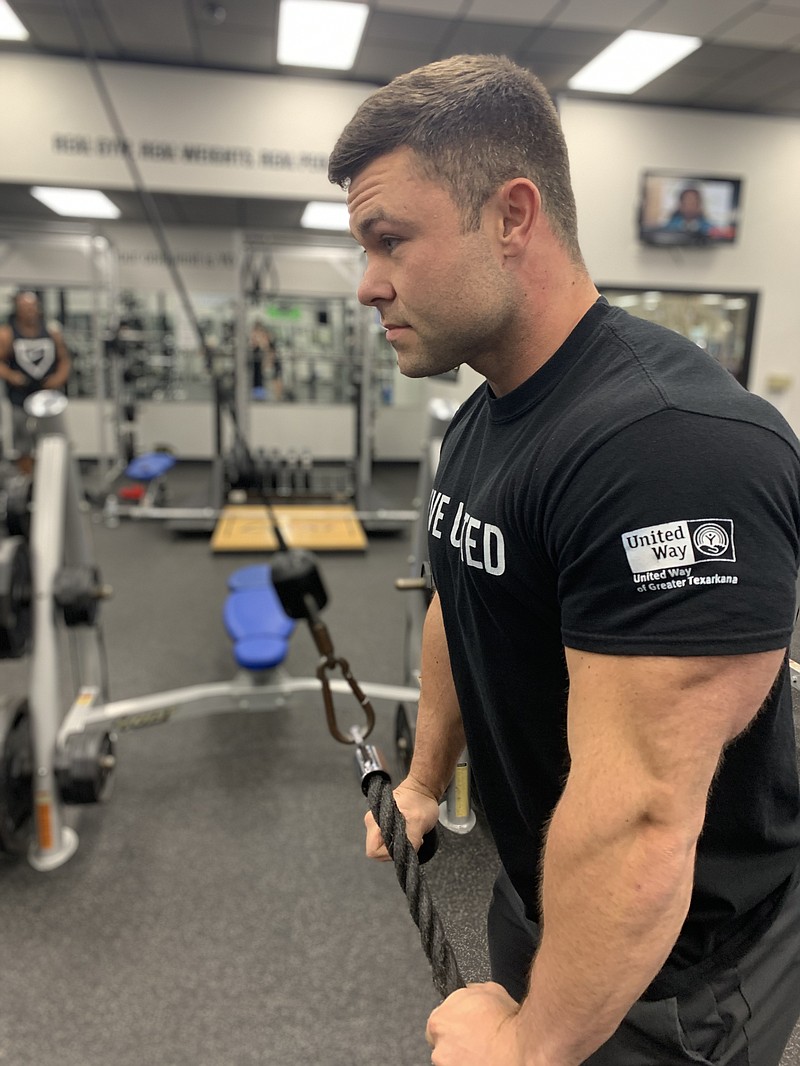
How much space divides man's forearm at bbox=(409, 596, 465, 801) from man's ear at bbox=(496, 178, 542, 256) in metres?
0.36

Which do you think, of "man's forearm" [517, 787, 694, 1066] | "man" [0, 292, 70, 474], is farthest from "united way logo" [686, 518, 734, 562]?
"man" [0, 292, 70, 474]

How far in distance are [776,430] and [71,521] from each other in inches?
92.4

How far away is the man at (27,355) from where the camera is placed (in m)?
6.00

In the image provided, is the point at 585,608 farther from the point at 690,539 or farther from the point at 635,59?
the point at 635,59

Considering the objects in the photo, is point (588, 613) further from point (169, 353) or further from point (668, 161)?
point (169, 353)

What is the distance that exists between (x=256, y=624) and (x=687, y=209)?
222 centimetres

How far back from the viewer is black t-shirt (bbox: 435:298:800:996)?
487mm

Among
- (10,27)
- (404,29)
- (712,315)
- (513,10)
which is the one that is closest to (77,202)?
(10,27)

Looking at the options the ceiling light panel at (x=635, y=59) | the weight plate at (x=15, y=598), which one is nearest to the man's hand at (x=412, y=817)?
the weight plate at (x=15, y=598)

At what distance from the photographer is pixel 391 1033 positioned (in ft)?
5.41

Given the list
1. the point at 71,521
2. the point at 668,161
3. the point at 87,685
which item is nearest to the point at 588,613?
the point at 668,161

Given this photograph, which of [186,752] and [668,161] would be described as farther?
[186,752]

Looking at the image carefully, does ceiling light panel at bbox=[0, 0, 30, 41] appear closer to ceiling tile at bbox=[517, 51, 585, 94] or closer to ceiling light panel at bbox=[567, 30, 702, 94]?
ceiling tile at bbox=[517, 51, 585, 94]

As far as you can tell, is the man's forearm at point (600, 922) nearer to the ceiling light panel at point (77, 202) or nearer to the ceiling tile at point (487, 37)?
the ceiling tile at point (487, 37)
